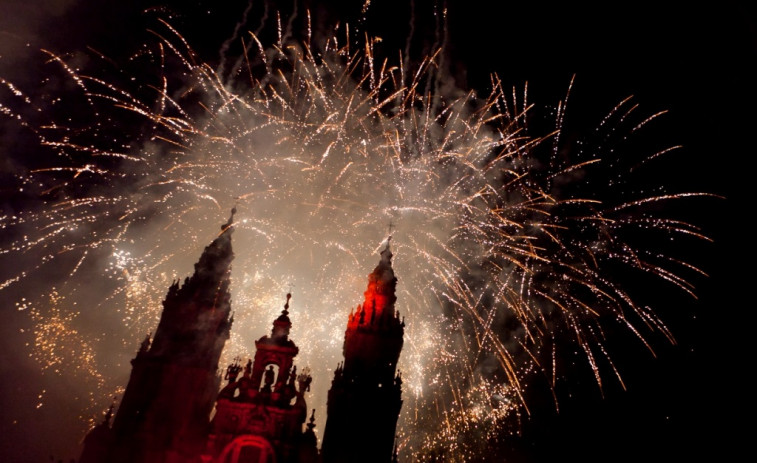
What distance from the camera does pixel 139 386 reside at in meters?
33.4

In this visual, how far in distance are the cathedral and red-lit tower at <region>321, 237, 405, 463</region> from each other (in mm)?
66

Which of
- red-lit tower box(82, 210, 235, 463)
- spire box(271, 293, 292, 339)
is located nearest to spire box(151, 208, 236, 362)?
red-lit tower box(82, 210, 235, 463)

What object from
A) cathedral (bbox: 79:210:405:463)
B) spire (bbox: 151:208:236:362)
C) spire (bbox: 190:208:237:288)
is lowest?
cathedral (bbox: 79:210:405:463)

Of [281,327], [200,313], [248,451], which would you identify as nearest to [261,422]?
[248,451]

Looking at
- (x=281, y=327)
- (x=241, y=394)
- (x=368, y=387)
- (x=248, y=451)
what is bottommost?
(x=248, y=451)

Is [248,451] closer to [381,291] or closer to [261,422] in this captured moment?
[261,422]

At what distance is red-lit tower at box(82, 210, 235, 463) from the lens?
99.3 ft

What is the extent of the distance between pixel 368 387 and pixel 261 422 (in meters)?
8.38

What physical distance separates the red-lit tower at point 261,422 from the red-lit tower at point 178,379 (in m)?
3.11

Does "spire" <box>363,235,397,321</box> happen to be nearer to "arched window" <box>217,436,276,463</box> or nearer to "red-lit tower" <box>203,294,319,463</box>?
"red-lit tower" <box>203,294,319,463</box>

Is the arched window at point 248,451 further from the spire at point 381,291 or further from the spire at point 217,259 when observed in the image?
the spire at point 217,259

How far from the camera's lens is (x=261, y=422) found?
82.4 feet

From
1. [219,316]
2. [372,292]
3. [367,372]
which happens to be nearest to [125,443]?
[219,316]

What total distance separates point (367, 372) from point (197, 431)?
42.7 feet
